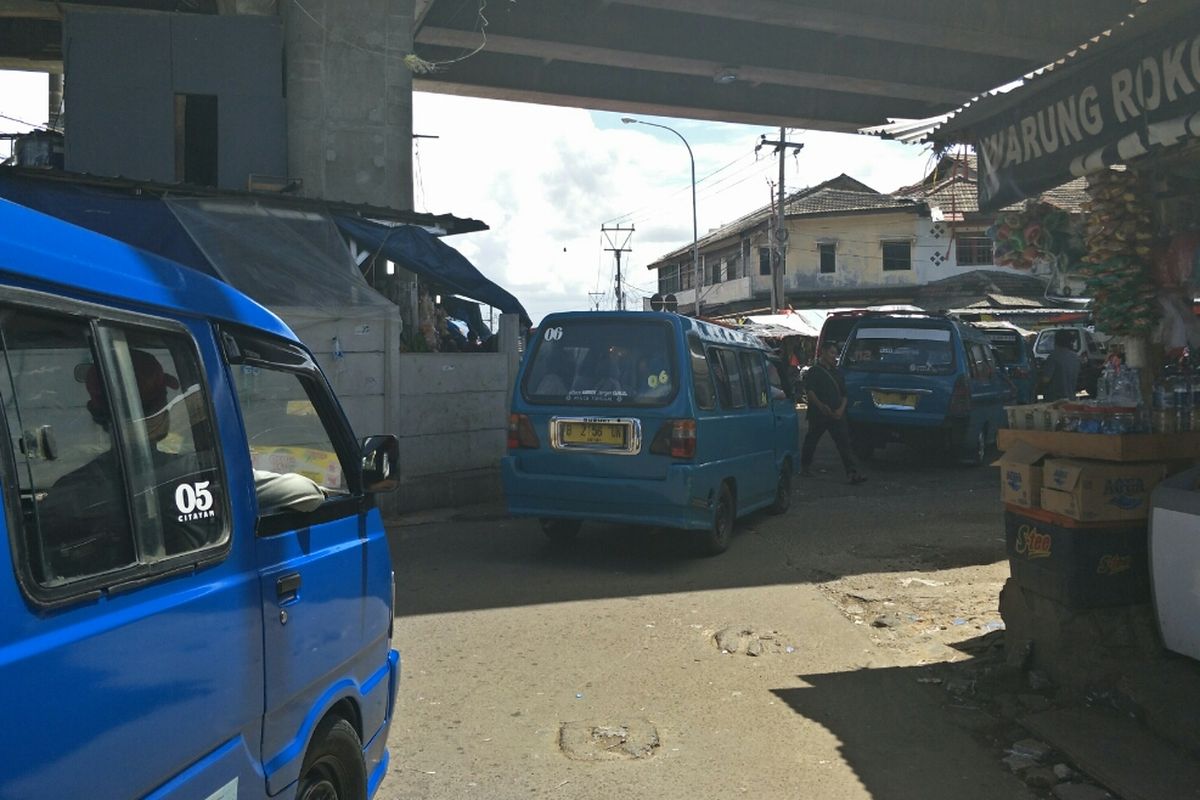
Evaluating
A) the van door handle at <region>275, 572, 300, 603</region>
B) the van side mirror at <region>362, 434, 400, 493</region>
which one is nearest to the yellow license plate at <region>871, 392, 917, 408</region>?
the van side mirror at <region>362, 434, 400, 493</region>

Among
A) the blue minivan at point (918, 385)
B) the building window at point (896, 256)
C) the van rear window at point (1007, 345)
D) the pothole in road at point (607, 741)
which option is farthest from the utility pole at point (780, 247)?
the pothole in road at point (607, 741)

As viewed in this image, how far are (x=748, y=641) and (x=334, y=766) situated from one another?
3.59 m

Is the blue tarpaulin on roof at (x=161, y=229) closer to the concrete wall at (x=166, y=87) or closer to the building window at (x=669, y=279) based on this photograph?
the concrete wall at (x=166, y=87)

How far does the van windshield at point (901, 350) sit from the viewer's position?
14547mm

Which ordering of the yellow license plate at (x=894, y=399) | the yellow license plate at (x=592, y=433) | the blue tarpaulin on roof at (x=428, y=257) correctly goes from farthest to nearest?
1. the yellow license plate at (x=894, y=399)
2. the blue tarpaulin on roof at (x=428, y=257)
3. the yellow license plate at (x=592, y=433)

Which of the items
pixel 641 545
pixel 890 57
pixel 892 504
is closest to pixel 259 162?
pixel 641 545

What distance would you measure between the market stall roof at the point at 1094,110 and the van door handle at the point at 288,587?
14.7 feet

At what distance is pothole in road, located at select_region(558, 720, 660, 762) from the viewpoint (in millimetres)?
4660

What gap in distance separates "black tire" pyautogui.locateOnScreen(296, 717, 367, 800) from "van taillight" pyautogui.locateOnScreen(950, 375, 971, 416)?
12065mm

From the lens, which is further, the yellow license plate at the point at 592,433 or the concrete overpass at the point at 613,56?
the concrete overpass at the point at 613,56

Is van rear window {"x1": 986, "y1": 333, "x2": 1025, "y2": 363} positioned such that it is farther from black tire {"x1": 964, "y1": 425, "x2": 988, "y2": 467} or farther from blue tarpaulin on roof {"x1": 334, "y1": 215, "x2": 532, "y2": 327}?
blue tarpaulin on roof {"x1": 334, "y1": 215, "x2": 532, "y2": 327}

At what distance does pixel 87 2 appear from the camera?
17297mm

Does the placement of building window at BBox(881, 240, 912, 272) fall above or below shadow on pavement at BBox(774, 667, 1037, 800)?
above

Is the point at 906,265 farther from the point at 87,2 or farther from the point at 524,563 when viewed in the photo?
the point at 524,563
